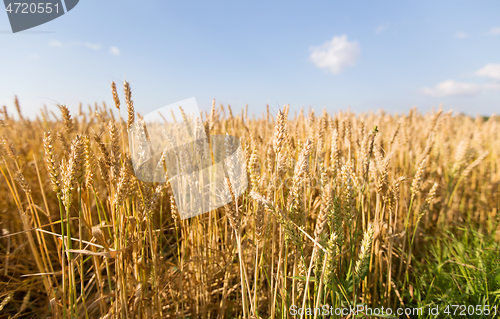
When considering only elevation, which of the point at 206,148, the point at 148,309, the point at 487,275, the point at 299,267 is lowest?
the point at 487,275

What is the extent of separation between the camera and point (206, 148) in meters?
1.49

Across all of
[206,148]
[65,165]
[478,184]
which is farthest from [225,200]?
[478,184]

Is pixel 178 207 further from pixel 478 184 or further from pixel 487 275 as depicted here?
pixel 478 184

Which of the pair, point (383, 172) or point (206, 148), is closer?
point (383, 172)

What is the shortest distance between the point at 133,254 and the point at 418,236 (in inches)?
90.0

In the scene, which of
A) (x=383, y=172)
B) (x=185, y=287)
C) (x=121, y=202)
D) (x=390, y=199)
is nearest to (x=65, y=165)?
(x=121, y=202)

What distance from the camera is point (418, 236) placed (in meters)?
2.22

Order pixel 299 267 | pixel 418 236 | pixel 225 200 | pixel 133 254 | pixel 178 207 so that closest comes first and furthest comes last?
pixel 225 200
pixel 299 267
pixel 133 254
pixel 178 207
pixel 418 236

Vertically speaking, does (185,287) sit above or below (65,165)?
below

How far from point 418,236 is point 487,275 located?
82 centimetres

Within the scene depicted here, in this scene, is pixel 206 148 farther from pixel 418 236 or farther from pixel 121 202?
pixel 418 236

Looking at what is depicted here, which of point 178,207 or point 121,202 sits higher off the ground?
point 121,202

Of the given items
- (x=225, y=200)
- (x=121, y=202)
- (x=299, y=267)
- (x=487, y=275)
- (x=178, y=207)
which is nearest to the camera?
(x=225, y=200)

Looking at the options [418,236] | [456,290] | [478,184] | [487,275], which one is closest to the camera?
[487,275]
